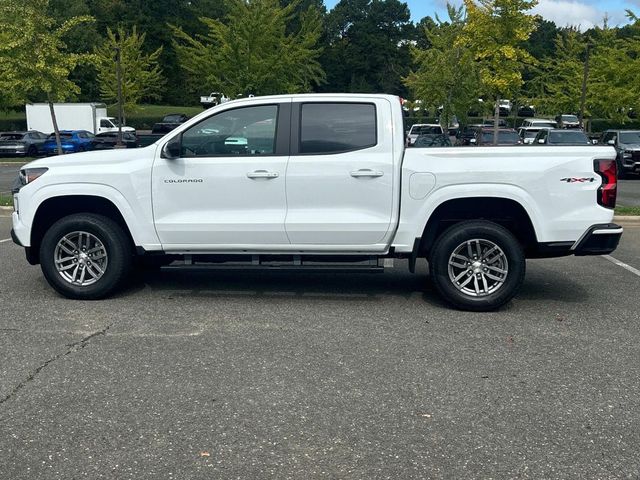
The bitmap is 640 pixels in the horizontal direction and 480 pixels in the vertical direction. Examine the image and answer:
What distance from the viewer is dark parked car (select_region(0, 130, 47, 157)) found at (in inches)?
1364

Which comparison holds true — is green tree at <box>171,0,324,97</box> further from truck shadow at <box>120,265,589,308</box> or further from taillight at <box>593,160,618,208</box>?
taillight at <box>593,160,618,208</box>

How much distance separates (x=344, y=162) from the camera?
248 inches

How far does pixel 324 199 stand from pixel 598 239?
253 cm

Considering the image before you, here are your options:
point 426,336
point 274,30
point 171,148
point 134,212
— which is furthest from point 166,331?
point 274,30

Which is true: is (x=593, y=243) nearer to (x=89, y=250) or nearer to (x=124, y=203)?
(x=124, y=203)

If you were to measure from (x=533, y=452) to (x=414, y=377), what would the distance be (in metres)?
1.18

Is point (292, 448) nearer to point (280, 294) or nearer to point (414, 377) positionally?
point (414, 377)

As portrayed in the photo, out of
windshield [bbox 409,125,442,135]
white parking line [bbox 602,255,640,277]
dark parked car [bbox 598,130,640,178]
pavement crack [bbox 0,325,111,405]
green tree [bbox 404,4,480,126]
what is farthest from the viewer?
windshield [bbox 409,125,442,135]

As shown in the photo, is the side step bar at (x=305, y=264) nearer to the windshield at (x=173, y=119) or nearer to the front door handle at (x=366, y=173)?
the front door handle at (x=366, y=173)

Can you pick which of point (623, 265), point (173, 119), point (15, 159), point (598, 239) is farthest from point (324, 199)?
point (173, 119)

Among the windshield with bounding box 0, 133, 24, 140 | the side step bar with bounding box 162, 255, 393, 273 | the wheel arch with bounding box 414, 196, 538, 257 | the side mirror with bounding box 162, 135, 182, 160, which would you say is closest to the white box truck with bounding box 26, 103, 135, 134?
the windshield with bounding box 0, 133, 24, 140

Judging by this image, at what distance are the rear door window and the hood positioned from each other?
4.92 ft

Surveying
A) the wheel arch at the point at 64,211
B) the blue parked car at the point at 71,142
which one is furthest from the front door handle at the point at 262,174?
the blue parked car at the point at 71,142

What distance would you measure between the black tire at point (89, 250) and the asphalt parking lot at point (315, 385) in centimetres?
17
